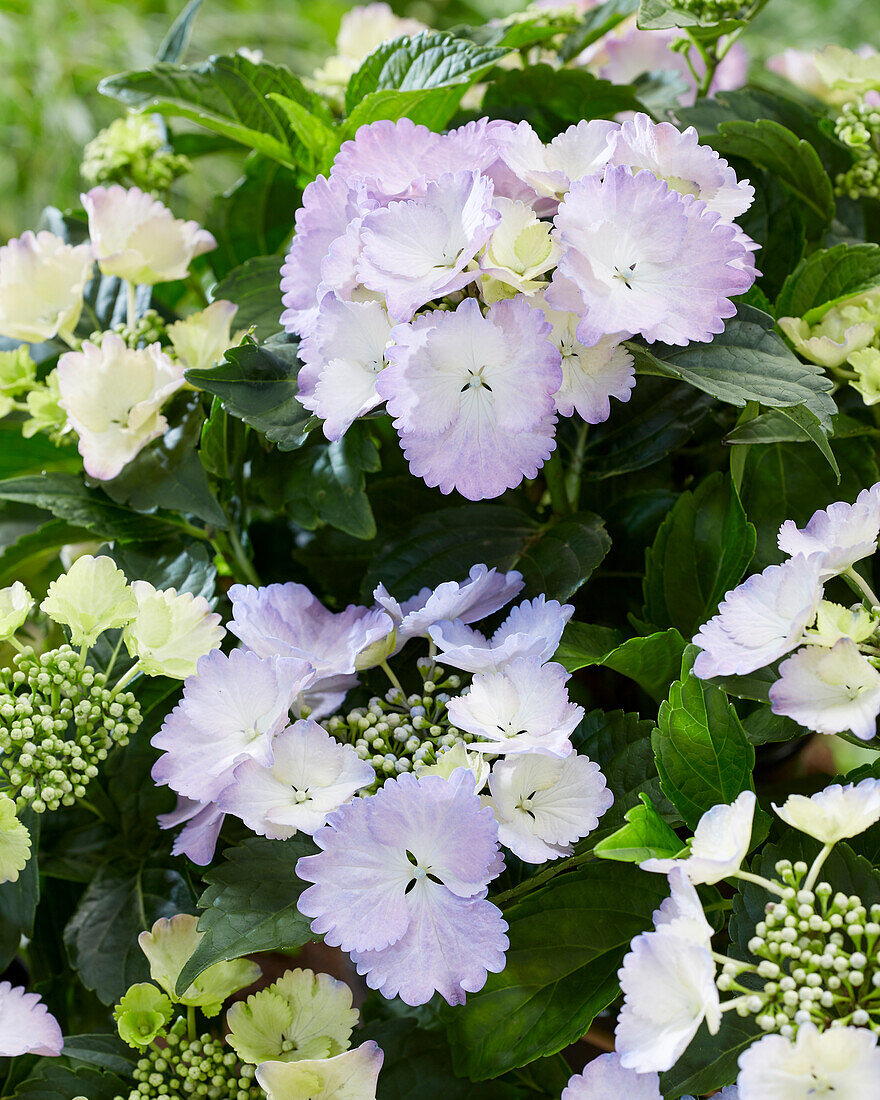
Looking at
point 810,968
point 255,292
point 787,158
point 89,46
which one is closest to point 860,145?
point 787,158

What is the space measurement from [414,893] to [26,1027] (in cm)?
22

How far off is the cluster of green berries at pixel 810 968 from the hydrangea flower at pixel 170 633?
0.29 m

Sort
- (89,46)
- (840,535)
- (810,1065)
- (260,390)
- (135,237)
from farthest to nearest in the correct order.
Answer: (89,46)
(135,237)
(260,390)
(840,535)
(810,1065)

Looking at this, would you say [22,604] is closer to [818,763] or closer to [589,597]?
[589,597]

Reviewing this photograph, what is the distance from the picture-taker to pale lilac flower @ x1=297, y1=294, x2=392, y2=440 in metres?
0.48

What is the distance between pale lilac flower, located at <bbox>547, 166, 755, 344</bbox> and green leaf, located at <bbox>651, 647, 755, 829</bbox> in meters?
0.16

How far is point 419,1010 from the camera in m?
0.58

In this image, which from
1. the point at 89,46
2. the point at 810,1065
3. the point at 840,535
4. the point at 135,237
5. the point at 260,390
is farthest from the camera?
the point at 89,46

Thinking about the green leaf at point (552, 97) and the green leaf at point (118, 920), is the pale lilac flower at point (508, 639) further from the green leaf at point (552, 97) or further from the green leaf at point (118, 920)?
the green leaf at point (552, 97)

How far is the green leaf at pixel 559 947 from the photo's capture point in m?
0.47

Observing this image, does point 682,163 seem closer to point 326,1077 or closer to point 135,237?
point 135,237

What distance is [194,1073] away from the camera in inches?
19.0

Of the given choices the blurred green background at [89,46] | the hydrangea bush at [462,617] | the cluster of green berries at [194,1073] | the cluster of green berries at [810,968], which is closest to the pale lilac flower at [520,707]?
the hydrangea bush at [462,617]

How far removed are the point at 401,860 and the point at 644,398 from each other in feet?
1.10
